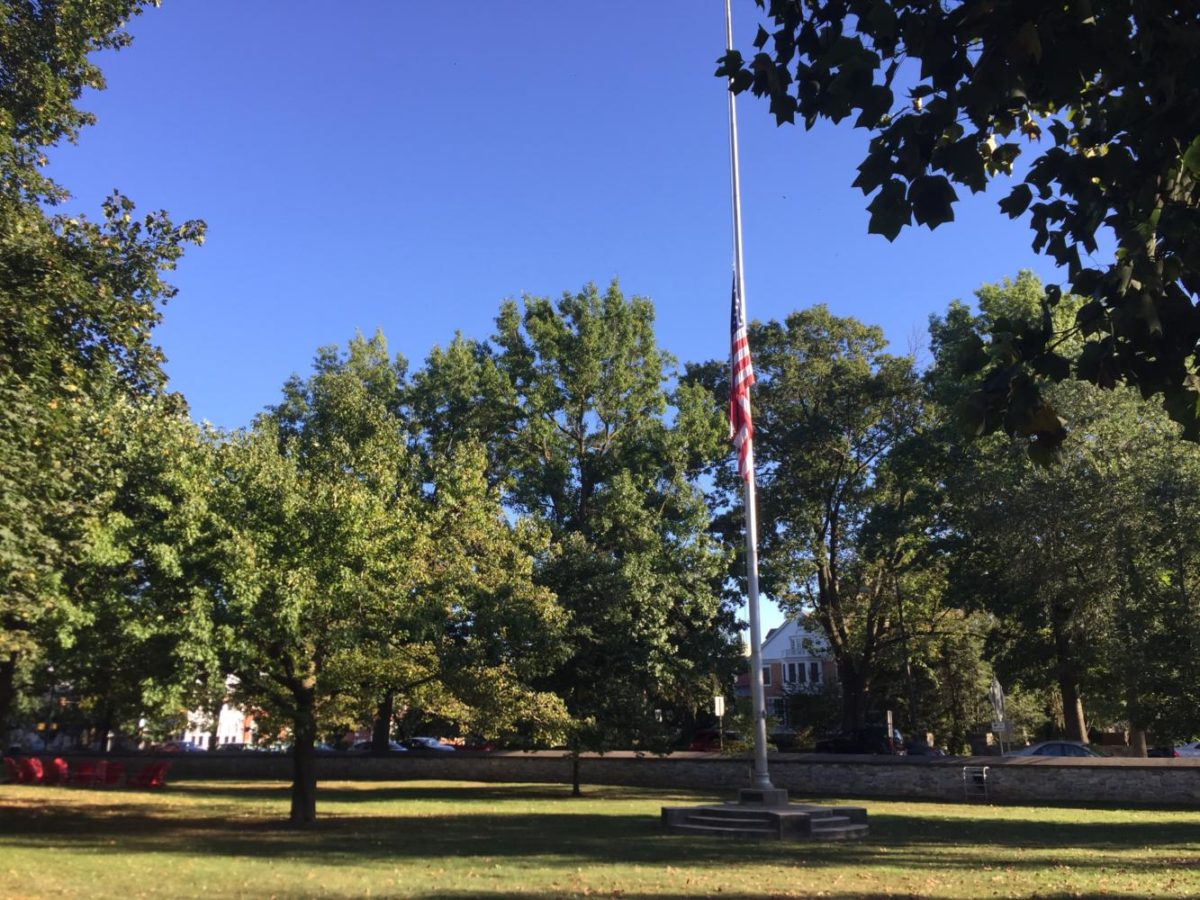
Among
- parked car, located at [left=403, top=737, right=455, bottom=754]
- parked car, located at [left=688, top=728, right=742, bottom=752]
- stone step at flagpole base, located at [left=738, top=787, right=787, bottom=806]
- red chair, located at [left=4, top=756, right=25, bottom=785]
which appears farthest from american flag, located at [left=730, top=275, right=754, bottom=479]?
red chair, located at [left=4, top=756, right=25, bottom=785]

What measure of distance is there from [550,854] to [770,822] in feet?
14.8

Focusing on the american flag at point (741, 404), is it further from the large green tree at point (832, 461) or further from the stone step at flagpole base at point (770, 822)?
the large green tree at point (832, 461)

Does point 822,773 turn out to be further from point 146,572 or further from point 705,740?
point 146,572

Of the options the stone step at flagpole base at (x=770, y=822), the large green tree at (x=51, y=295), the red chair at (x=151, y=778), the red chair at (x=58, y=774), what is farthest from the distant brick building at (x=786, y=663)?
the large green tree at (x=51, y=295)

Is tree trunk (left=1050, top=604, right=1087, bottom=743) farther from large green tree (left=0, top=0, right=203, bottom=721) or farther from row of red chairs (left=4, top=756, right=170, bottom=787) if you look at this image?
row of red chairs (left=4, top=756, right=170, bottom=787)

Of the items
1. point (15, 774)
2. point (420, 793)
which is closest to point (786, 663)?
Answer: point (420, 793)

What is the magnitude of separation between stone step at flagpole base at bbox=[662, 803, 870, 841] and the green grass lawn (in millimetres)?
651

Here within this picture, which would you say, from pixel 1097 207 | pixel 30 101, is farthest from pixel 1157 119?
pixel 30 101

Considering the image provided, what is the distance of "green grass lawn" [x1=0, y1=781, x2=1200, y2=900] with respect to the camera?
10250mm

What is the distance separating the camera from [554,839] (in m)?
15.2

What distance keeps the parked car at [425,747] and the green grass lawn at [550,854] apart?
13.0m

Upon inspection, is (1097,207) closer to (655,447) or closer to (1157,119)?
(1157,119)

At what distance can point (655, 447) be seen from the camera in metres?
33.2

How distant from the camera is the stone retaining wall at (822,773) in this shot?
2223 cm
